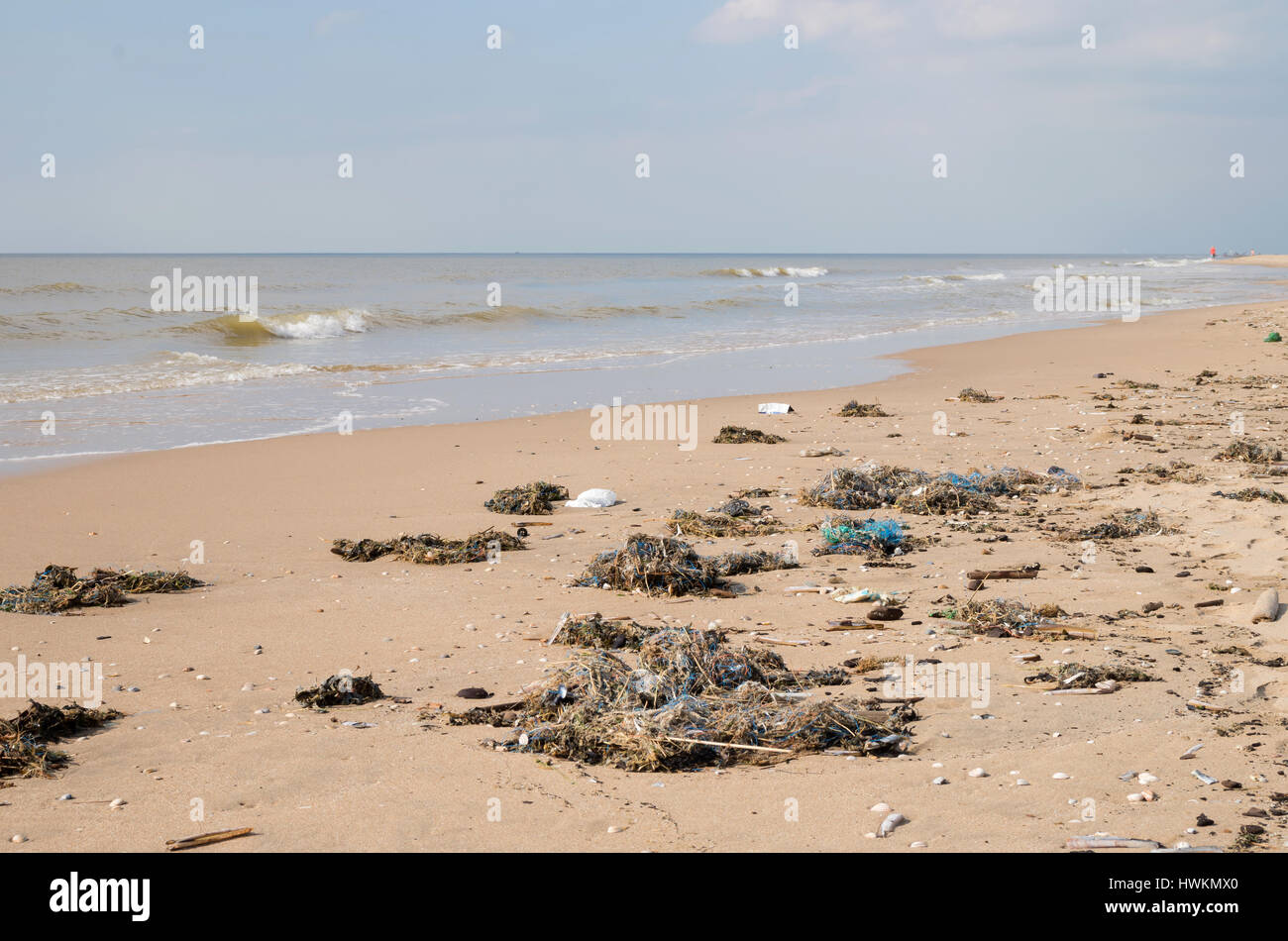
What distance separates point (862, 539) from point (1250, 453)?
16.1 feet

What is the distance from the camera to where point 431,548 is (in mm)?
7824

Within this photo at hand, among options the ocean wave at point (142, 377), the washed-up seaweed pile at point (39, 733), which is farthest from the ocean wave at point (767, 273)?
the washed-up seaweed pile at point (39, 733)

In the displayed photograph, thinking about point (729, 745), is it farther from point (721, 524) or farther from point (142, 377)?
point (142, 377)

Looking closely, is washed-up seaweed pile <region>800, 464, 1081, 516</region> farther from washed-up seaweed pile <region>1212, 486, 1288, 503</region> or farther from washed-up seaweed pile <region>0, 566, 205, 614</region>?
washed-up seaweed pile <region>0, 566, 205, 614</region>

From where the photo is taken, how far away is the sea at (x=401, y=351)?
48.9 feet

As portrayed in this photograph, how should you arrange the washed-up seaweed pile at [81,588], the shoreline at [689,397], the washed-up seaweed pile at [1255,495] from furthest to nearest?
1. the shoreline at [689,397]
2. the washed-up seaweed pile at [1255,495]
3. the washed-up seaweed pile at [81,588]

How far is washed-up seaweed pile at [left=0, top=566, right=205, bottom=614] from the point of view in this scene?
6543 millimetres

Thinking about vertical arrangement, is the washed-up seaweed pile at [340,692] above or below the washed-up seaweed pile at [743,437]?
below

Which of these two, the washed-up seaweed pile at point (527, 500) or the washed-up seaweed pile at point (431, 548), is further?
the washed-up seaweed pile at point (527, 500)

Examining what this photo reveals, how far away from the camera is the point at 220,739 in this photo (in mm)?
4633

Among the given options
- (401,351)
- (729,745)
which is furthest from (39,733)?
(401,351)

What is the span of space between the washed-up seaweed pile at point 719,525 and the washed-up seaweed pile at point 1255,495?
3.66m

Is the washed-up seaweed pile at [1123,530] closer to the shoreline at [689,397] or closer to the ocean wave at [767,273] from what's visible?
the shoreline at [689,397]

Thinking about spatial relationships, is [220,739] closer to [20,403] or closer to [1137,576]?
[1137,576]
